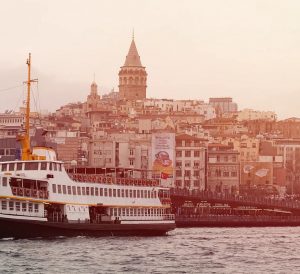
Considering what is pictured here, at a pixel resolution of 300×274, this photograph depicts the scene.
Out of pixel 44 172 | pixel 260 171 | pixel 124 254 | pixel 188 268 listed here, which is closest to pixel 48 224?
pixel 44 172

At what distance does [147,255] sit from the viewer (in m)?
61.7

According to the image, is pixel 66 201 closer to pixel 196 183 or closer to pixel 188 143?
pixel 188 143

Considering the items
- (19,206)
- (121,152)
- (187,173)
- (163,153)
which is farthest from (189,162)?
(19,206)

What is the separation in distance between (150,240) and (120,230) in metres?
2.27

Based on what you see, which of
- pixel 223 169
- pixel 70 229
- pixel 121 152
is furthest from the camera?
pixel 223 169

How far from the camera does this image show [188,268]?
56.6 meters

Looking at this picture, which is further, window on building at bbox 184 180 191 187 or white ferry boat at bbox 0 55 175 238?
window on building at bbox 184 180 191 187

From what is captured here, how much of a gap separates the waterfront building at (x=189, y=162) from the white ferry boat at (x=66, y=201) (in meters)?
58.6

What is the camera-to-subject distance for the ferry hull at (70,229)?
65000 mm

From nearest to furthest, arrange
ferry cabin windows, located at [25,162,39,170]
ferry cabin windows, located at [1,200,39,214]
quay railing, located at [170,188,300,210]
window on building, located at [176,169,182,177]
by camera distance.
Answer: ferry cabin windows, located at [1,200,39,214], ferry cabin windows, located at [25,162,39,170], quay railing, located at [170,188,300,210], window on building, located at [176,169,182,177]

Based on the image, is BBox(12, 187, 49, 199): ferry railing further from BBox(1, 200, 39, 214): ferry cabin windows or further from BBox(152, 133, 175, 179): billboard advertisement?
BBox(152, 133, 175, 179): billboard advertisement

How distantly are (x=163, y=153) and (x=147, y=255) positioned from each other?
67.6 meters

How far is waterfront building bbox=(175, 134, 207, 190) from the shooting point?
13625cm

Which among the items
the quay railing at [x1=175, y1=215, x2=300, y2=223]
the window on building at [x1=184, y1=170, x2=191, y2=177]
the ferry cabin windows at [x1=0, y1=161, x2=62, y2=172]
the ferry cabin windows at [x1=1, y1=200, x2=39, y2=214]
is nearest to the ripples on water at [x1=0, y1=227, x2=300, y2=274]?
the ferry cabin windows at [x1=1, y1=200, x2=39, y2=214]
